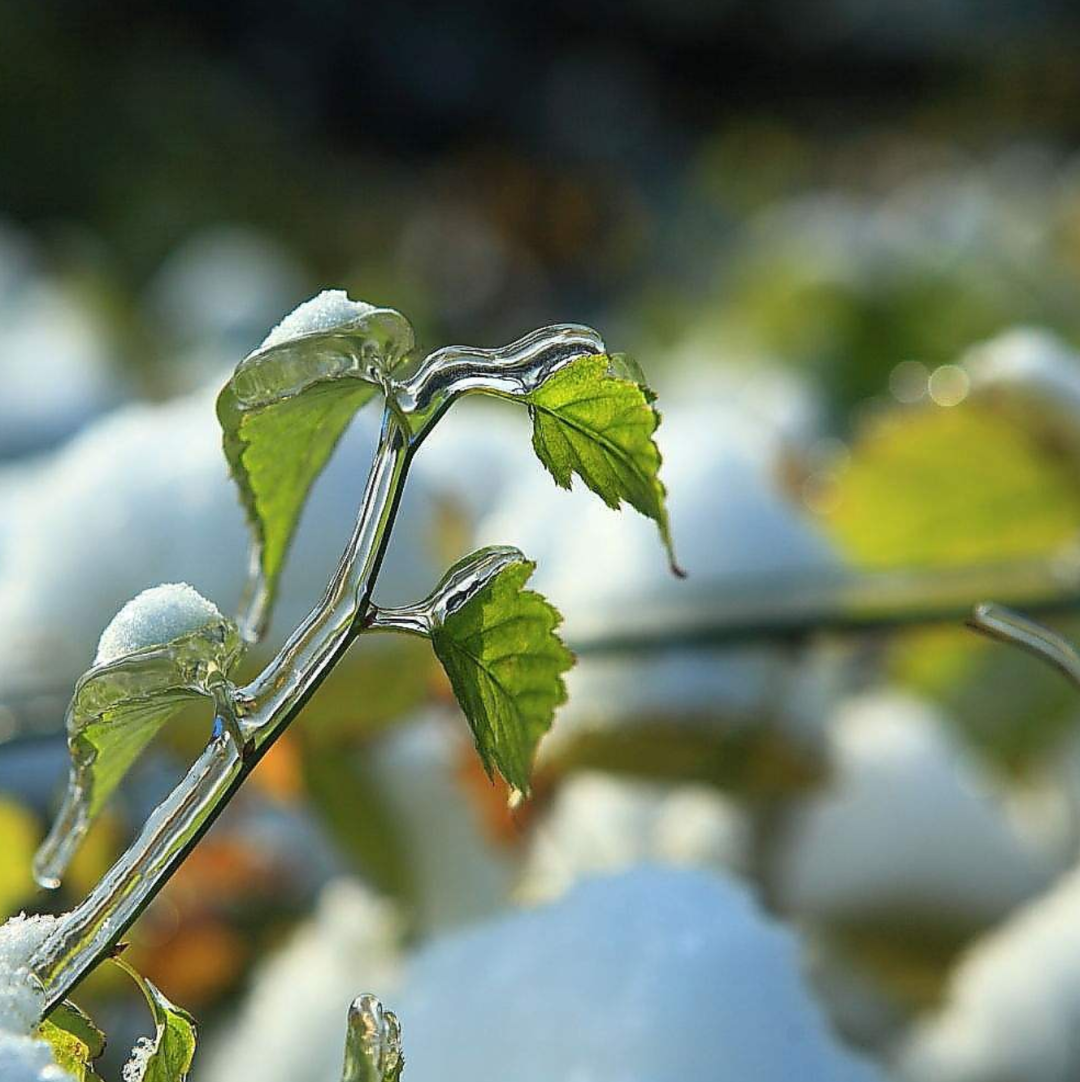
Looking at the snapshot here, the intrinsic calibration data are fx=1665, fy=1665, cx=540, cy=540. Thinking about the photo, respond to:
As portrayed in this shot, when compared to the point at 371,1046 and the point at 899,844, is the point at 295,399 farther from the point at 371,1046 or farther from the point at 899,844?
the point at 899,844

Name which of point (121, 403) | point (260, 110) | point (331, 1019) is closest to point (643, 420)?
point (331, 1019)

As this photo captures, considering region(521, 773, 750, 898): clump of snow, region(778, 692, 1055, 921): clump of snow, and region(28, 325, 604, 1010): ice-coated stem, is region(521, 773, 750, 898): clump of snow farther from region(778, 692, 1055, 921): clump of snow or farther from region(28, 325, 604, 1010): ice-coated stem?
region(28, 325, 604, 1010): ice-coated stem

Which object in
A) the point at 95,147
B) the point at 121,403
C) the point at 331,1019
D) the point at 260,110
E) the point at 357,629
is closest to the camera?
the point at 357,629

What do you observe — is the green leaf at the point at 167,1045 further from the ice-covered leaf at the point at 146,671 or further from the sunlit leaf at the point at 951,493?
the sunlit leaf at the point at 951,493

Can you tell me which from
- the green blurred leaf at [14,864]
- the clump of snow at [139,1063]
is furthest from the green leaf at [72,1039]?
the green blurred leaf at [14,864]

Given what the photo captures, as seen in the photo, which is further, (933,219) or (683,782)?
(933,219)

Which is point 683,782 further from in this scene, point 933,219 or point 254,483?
point 933,219

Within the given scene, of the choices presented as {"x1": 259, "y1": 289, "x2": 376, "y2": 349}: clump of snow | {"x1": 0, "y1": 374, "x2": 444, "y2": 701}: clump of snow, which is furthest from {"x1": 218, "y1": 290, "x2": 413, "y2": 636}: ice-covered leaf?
{"x1": 0, "y1": 374, "x2": 444, "y2": 701}: clump of snow

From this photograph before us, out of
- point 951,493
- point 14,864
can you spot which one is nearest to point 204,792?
point 14,864
